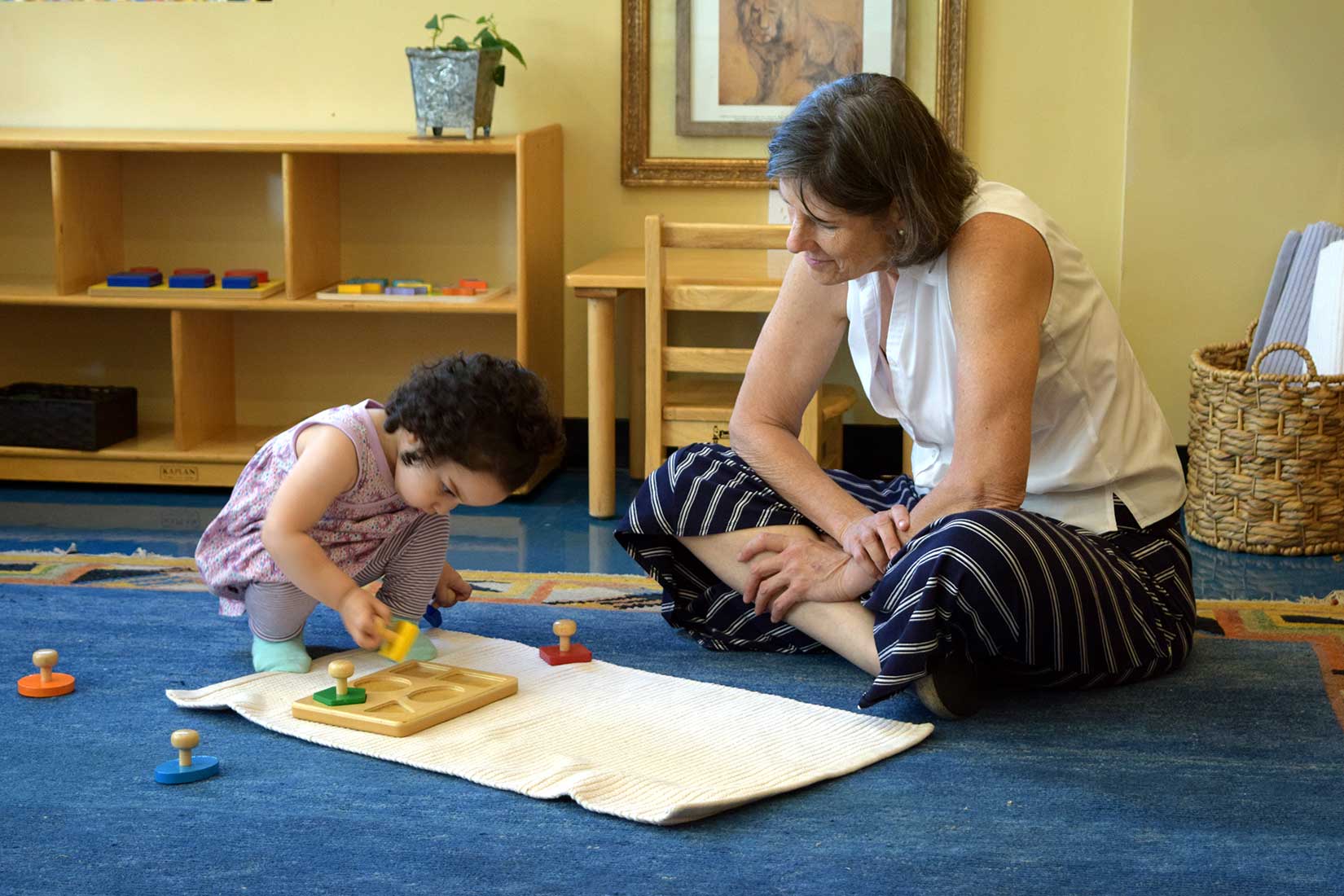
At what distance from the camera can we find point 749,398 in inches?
85.3

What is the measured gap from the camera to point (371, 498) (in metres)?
2.03

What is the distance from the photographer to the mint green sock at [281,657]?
6.72 feet

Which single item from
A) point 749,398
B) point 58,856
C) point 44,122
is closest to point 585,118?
point 44,122

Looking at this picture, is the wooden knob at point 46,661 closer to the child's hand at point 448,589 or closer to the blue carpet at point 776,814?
the blue carpet at point 776,814

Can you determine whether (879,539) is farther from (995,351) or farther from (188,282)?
(188,282)

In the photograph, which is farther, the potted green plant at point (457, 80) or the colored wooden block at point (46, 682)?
the potted green plant at point (457, 80)

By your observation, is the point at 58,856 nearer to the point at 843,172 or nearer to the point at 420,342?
the point at 843,172

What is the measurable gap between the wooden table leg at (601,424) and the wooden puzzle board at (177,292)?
0.85 meters

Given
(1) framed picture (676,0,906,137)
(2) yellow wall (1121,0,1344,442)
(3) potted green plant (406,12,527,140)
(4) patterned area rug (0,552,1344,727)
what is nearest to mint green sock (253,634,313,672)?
(4) patterned area rug (0,552,1344,727)

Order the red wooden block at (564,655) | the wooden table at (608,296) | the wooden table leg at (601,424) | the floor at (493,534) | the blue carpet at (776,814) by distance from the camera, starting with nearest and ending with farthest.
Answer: the blue carpet at (776,814) → the red wooden block at (564,655) → the floor at (493,534) → the wooden table at (608,296) → the wooden table leg at (601,424)

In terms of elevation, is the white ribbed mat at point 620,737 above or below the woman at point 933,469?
below

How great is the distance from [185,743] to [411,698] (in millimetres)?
319

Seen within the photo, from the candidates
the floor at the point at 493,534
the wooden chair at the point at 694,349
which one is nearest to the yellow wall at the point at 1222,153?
the floor at the point at 493,534

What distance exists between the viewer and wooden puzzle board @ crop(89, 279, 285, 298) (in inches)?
134
